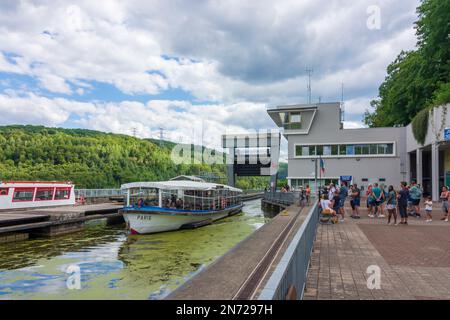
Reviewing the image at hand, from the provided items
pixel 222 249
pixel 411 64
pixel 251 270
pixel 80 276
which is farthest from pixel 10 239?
pixel 411 64

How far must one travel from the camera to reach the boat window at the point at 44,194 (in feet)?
93.2

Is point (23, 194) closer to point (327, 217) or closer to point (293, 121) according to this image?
point (327, 217)

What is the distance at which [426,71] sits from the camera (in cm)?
3894

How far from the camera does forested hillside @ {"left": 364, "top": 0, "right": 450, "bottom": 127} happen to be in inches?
1324

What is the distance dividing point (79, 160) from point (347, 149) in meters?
61.4

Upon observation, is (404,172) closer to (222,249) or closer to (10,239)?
(222,249)

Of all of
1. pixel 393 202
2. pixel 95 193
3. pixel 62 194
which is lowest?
pixel 95 193

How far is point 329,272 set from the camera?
766cm

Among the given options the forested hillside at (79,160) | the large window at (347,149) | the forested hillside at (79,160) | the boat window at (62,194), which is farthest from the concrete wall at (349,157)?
the forested hillside at (79,160)

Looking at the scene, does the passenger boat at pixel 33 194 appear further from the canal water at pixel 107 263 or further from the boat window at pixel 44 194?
the canal water at pixel 107 263

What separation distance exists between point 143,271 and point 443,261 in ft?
30.0

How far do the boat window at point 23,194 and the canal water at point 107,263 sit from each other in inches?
287

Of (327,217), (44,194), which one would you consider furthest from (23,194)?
(327,217)

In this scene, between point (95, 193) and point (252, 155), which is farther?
point (252, 155)
